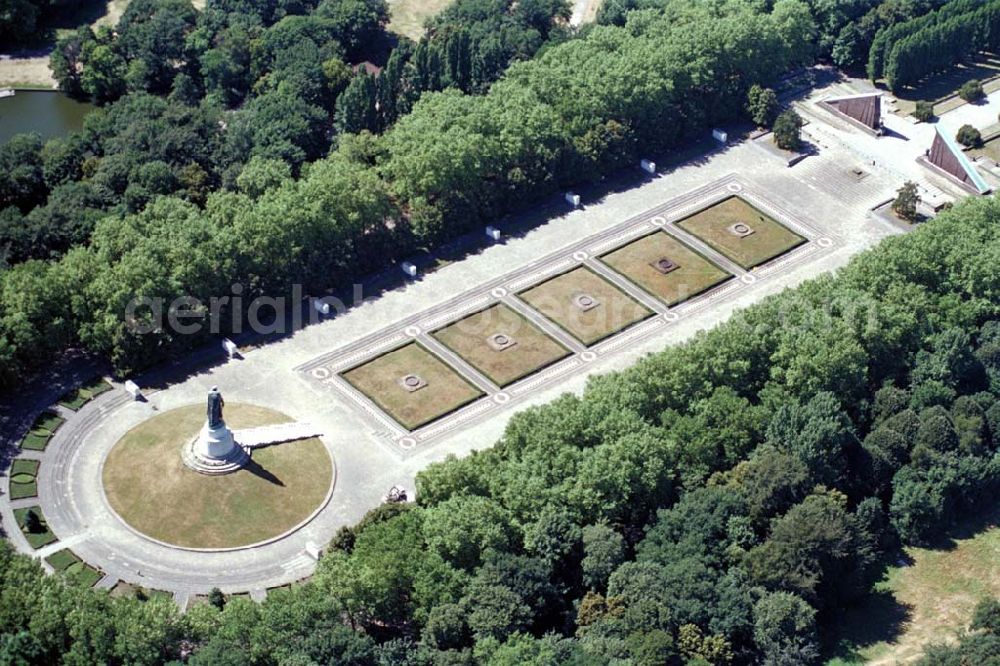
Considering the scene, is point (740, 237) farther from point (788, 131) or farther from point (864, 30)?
point (864, 30)

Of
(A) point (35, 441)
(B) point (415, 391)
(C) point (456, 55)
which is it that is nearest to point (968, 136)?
(C) point (456, 55)

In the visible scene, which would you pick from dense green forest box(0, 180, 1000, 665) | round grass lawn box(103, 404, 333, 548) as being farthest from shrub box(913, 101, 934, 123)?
round grass lawn box(103, 404, 333, 548)

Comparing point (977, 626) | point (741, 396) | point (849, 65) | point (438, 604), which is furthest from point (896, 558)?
point (849, 65)

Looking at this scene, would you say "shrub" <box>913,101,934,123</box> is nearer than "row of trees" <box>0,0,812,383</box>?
No

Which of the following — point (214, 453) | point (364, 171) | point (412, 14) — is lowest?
point (214, 453)

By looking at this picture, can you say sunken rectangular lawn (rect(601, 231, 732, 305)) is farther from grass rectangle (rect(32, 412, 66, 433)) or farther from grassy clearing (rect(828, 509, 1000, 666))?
grass rectangle (rect(32, 412, 66, 433))

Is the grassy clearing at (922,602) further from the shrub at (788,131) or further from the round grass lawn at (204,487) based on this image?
the shrub at (788,131)
